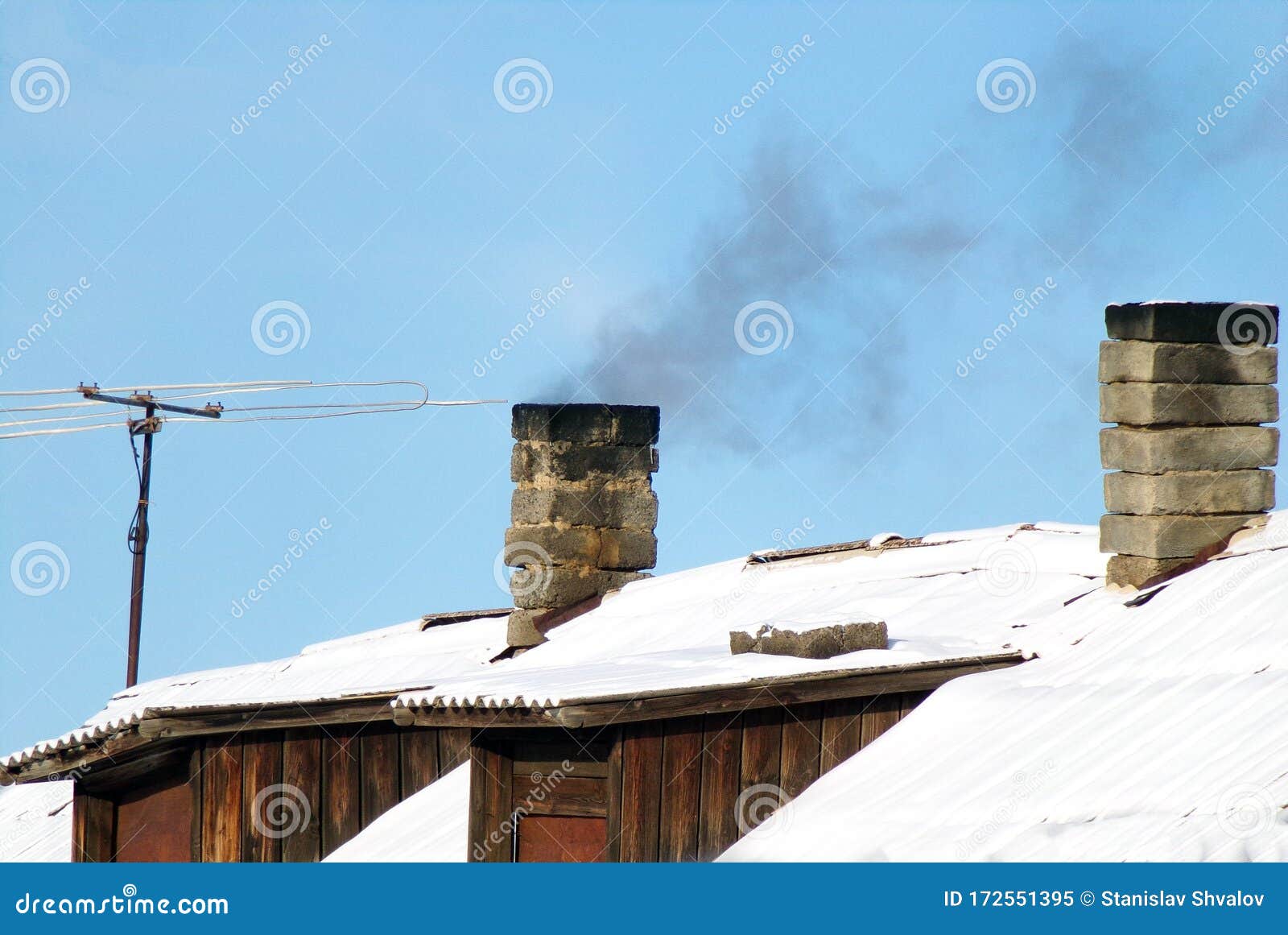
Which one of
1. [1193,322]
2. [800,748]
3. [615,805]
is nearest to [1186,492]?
[1193,322]

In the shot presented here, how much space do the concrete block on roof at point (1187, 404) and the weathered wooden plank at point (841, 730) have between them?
2917 mm

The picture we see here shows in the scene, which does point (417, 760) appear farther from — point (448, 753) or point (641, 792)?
point (641, 792)

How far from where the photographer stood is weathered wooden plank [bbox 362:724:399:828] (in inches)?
518

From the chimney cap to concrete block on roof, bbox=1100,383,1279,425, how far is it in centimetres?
535

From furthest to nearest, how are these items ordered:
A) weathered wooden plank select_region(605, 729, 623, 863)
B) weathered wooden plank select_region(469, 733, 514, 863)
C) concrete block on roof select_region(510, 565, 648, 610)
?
1. concrete block on roof select_region(510, 565, 648, 610)
2. weathered wooden plank select_region(469, 733, 514, 863)
3. weathered wooden plank select_region(605, 729, 623, 863)

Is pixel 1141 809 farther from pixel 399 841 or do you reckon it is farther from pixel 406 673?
pixel 406 673

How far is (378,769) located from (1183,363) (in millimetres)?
6064

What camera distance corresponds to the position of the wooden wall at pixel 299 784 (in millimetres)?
13133

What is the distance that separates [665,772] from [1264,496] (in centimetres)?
491

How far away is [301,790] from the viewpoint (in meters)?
13.2

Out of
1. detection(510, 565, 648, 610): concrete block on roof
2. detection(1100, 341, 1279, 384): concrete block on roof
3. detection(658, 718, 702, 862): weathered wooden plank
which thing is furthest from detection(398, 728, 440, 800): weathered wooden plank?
detection(1100, 341, 1279, 384): concrete block on roof

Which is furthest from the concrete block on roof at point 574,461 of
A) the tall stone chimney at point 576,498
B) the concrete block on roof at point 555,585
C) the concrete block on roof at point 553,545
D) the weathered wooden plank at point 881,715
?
the weathered wooden plank at point 881,715

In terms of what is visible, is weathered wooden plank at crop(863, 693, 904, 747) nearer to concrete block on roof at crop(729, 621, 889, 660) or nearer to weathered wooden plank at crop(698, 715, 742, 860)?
concrete block on roof at crop(729, 621, 889, 660)

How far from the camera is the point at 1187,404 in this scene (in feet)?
42.1
